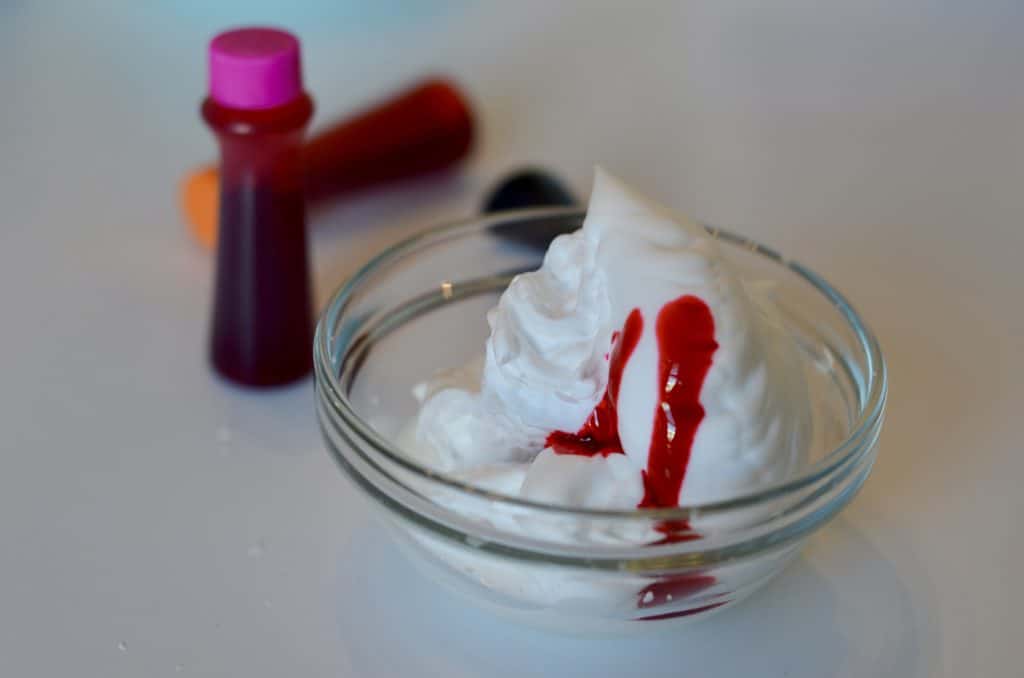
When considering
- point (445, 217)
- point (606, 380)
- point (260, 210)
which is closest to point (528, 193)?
point (445, 217)

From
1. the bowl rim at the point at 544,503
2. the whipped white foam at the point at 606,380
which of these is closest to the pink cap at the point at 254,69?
the bowl rim at the point at 544,503

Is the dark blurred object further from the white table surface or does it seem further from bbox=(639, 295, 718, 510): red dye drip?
bbox=(639, 295, 718, 510): red dye drip

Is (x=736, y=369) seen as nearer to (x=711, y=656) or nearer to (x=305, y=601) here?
(x=711, y=656)

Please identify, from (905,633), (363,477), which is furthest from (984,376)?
(363,477)

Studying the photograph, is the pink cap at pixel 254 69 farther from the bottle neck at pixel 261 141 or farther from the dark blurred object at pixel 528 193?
the dark blurred object at pixel 528 193

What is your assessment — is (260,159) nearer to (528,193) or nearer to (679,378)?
(528,193)

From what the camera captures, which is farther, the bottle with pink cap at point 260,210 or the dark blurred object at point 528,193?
the dark blurred object at point 528,193
